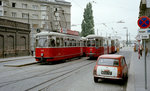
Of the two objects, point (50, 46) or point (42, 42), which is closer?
point (50, 46)

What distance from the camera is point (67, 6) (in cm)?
5762

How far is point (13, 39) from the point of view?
1205 inches

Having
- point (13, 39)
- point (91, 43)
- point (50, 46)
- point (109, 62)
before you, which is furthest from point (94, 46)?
point (13, 39)

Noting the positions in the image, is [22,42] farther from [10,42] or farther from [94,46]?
[94,46]

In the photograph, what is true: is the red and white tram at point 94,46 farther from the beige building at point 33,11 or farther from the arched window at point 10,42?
the beige building at point 33,11

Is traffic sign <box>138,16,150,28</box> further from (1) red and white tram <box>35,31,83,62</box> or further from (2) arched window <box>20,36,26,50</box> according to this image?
(2) arched window <box>20,36,26,50</box>

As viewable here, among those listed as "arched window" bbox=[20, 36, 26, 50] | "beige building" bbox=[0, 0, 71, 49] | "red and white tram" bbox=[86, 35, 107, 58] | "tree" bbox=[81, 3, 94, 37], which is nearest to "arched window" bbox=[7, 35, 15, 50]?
"arched window" bbox=[20, 36, 26, 50]

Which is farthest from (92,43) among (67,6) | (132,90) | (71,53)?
(67,6)

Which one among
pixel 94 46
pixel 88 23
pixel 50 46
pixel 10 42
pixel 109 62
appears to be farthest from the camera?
pixel 88 23

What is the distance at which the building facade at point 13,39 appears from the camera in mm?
27922

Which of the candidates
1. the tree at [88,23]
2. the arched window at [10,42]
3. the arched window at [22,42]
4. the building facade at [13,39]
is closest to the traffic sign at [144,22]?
the building facade at [13,39]

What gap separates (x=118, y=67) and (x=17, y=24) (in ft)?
86.5

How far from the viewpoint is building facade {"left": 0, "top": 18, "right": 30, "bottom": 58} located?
27922 mm

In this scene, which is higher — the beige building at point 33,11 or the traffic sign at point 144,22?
the beige building at point 33,11
